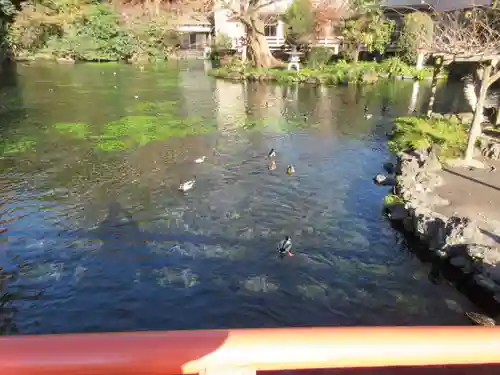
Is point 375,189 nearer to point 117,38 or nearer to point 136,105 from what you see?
point 136,105

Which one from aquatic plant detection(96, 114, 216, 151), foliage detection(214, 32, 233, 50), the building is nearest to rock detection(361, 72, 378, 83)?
the building

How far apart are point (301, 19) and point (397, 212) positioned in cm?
3552

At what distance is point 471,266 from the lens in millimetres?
9516

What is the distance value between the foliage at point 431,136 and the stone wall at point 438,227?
2.22 m

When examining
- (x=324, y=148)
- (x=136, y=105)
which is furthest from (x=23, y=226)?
(x=136, y=105)

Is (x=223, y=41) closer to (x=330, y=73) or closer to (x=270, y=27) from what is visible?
(x=270, y=27)

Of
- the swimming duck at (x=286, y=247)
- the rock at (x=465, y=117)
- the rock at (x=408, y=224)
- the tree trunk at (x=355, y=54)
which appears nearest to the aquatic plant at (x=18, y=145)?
the swimming duck at (x=286, y=247)

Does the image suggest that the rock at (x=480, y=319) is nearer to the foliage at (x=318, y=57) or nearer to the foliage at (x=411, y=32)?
the foliage at (x=411, y=32)

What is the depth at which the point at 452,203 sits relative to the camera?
12258 mm

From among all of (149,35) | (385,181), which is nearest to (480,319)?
(385,181)

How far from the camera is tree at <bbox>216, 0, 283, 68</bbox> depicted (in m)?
39.4

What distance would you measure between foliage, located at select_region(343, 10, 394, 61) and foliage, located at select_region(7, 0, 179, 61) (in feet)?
76.8

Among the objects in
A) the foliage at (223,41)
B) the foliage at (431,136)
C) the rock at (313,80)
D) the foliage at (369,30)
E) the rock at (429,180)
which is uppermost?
the foliage at (369,30)

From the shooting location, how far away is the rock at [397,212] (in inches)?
483
